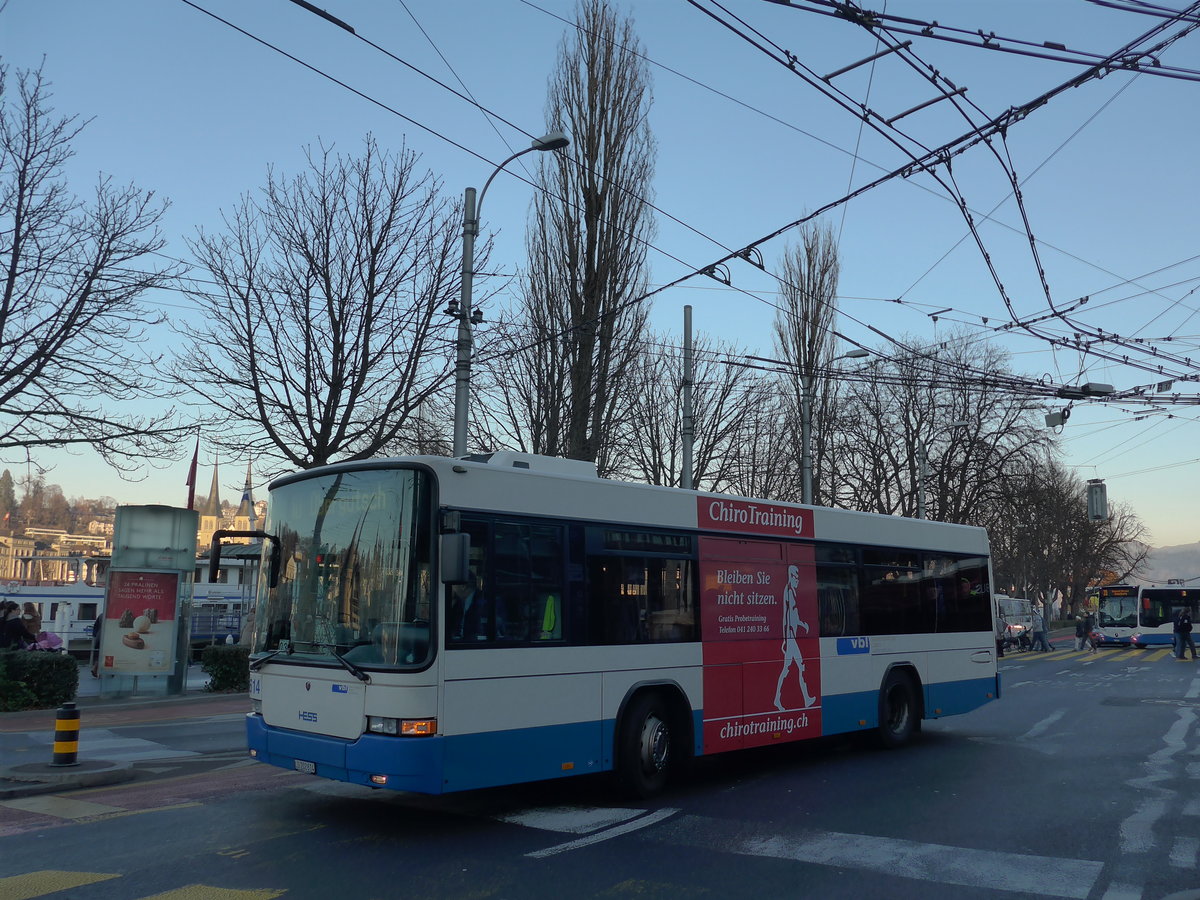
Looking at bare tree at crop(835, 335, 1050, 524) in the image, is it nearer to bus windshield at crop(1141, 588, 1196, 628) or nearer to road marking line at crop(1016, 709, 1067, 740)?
bus windshield at crop(1141, 588, 1196, 628)

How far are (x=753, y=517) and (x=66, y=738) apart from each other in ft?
24.7

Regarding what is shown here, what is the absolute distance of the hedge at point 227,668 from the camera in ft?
65.5

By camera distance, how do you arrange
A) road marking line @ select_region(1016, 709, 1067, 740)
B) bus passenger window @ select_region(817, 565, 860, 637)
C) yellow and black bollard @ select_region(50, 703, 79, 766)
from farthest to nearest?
road marking line @ select_region(1016, 709, 1067, 740) < bus passenger window @ select_region(817, 565, 860, 637) < yellow and black bollard @ select_region(50, 703, 79, 766)

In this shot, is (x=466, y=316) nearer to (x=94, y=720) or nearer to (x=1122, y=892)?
(x=94, y=720)

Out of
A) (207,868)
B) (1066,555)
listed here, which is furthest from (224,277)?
(1066,555)

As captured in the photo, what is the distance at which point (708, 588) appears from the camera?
10008 millimetres

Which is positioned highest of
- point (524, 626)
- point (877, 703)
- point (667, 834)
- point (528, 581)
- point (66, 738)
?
point (528, 581)

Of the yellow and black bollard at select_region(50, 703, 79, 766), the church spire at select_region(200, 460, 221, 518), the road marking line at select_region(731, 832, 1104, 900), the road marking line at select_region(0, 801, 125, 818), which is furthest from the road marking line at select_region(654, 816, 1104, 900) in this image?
the church spire at select_region(200, 460, 221, 518)

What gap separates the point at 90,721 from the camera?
15.4 m

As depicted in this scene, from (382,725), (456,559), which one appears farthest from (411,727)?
(456,559)

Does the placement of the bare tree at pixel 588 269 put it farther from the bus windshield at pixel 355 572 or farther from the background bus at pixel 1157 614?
the background bus at pixel 1157 614

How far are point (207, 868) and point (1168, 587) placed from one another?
167 feet

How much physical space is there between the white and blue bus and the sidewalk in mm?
2583

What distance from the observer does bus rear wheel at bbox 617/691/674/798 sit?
8.81 metres
